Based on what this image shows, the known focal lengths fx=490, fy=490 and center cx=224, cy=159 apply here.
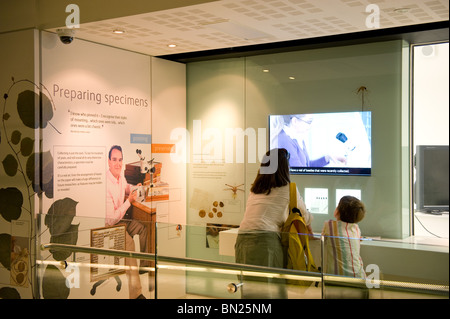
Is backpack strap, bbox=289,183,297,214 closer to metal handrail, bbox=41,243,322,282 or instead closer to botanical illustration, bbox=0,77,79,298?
metal handrail, bbox=41,243,322,282

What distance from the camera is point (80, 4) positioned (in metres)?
4.02

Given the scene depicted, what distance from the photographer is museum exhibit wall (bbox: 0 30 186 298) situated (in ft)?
13.5

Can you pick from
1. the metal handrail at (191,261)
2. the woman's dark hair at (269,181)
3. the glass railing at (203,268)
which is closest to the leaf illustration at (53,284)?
the glass railing at (203,268)

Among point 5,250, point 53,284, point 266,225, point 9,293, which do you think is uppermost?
point 266,225

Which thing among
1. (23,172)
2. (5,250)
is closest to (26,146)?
(23,172)

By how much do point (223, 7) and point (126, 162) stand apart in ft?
6.71

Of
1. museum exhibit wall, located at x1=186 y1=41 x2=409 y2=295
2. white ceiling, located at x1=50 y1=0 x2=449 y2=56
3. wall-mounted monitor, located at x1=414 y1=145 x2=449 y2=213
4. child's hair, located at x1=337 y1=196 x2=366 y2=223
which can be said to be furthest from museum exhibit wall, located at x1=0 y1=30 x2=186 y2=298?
wall-mounted monitor, located at x1=414 y1=145 x2=449 y2=213

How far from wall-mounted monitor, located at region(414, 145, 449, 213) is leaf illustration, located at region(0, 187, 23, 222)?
324 centimetres

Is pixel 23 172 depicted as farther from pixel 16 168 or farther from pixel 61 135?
pixel 61 135

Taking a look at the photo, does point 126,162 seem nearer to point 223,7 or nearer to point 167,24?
point 167,24

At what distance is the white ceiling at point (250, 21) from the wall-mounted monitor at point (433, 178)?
41.1 inches

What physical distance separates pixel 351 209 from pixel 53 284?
2.50 meters

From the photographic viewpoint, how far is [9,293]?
427 cm

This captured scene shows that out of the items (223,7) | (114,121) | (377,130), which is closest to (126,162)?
(114,121)
